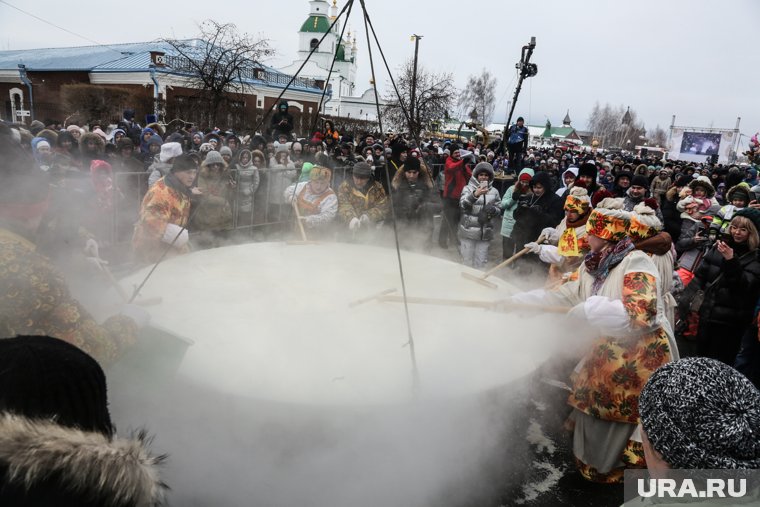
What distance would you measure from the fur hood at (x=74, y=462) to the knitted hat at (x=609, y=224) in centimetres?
251

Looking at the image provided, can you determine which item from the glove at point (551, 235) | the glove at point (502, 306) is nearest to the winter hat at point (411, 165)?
the glove at point (551, 235)

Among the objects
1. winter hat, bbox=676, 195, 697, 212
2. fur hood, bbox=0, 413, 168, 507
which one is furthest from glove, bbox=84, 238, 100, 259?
winter hat, bbox=676, 195, 697, 212

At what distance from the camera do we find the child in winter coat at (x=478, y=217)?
5.83m

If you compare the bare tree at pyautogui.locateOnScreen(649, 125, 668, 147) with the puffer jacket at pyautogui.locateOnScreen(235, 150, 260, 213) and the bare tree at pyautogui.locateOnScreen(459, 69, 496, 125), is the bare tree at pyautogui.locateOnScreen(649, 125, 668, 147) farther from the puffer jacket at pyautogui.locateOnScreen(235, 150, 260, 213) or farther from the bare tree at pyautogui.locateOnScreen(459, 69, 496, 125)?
the puffer jacket at pyautogui.locateOnScreen(235, 150, 260, 213)

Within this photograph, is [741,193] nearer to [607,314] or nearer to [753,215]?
[753,215]

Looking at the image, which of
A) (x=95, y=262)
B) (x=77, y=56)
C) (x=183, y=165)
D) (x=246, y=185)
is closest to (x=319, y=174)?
(x=183, y=165)

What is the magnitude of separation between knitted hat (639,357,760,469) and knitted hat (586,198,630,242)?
1.64 m

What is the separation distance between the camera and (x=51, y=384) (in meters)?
1.06

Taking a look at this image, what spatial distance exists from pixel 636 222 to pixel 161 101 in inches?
832

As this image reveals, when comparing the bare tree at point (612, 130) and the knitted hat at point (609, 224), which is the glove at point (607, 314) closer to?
the knitted hat at point (609, 224)

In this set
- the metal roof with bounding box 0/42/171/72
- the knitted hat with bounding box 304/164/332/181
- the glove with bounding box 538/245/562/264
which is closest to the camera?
the glove with bounding box 538/245/562/264

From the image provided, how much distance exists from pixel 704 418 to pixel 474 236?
484 cm

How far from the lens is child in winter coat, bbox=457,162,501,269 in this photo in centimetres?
583

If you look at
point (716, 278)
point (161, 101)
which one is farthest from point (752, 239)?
point (161, 101)
